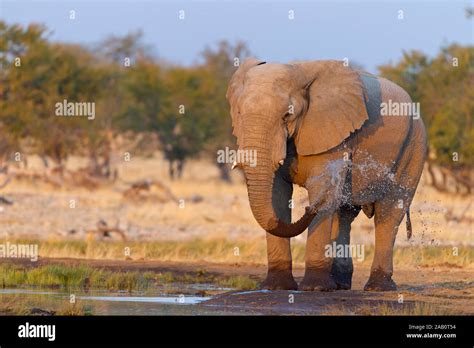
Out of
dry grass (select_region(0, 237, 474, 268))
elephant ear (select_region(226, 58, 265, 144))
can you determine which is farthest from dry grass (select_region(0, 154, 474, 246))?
elephant ear (select_region(226, 58, 265, 144))

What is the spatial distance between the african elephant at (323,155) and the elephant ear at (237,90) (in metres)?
0.01

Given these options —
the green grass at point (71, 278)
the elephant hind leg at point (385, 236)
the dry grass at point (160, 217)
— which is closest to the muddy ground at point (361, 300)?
the elephant hind leg at point (385, 236)

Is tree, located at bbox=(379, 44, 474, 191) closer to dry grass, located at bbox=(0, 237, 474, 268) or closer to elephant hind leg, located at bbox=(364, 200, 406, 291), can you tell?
dry grass, located at bbox=(0, 237, 474, 268)

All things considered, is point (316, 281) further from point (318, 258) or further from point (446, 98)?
point (446, 98)

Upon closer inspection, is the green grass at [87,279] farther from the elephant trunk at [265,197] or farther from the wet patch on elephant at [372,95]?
the wet patch on elephant at [372,95]

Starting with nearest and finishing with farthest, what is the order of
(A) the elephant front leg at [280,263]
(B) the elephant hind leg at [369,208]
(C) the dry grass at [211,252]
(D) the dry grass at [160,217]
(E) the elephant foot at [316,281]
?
(E) the elephant foot at [316,281], (A) the elephant front leg at [280,263], (B) the elephant hind leg at [369,208], (C) the dry grass at [211,252], (D) the dry grass at [160,217]

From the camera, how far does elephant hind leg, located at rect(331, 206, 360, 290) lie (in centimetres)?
1421

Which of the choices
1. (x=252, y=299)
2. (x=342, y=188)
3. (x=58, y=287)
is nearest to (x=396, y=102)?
(x=342, y=188)

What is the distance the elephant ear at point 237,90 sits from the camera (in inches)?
496

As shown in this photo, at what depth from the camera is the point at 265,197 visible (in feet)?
40.4

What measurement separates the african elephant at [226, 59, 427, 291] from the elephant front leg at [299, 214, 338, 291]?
0.04 feet

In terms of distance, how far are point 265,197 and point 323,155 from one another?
1110mm
